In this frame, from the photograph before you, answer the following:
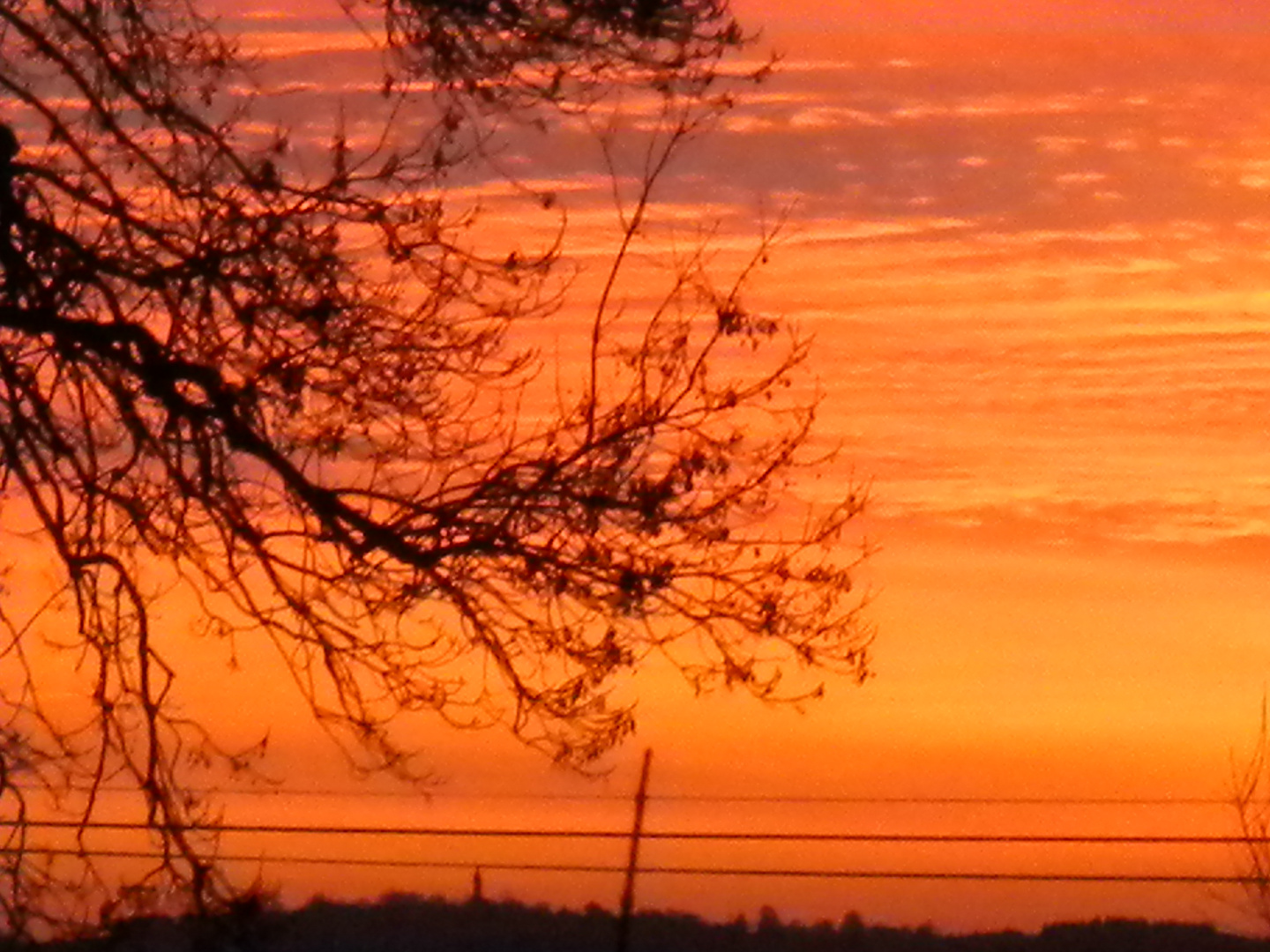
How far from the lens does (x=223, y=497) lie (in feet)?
42.9

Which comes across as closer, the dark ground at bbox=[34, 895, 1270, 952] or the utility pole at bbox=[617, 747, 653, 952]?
the utility pole at bbox=[617, 747, 653, 952]

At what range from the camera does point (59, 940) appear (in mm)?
12820

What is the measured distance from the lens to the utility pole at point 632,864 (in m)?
13.9

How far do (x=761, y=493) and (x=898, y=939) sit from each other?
5226 millimetres

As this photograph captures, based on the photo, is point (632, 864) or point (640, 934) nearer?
point (632, 864)

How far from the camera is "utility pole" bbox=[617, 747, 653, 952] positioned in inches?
545

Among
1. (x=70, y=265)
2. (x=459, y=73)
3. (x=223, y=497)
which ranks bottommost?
(x=223, y=497)

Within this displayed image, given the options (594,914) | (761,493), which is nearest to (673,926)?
(594,914)

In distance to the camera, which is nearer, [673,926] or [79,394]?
[79,394]

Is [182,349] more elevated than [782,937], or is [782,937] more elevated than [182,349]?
[182,349]

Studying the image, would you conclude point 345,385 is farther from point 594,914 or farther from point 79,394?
point 594,914

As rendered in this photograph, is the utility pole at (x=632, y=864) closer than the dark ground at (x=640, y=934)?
Yes

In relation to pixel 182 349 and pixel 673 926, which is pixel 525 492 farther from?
pixel 673 926

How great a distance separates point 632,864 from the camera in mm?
14000
